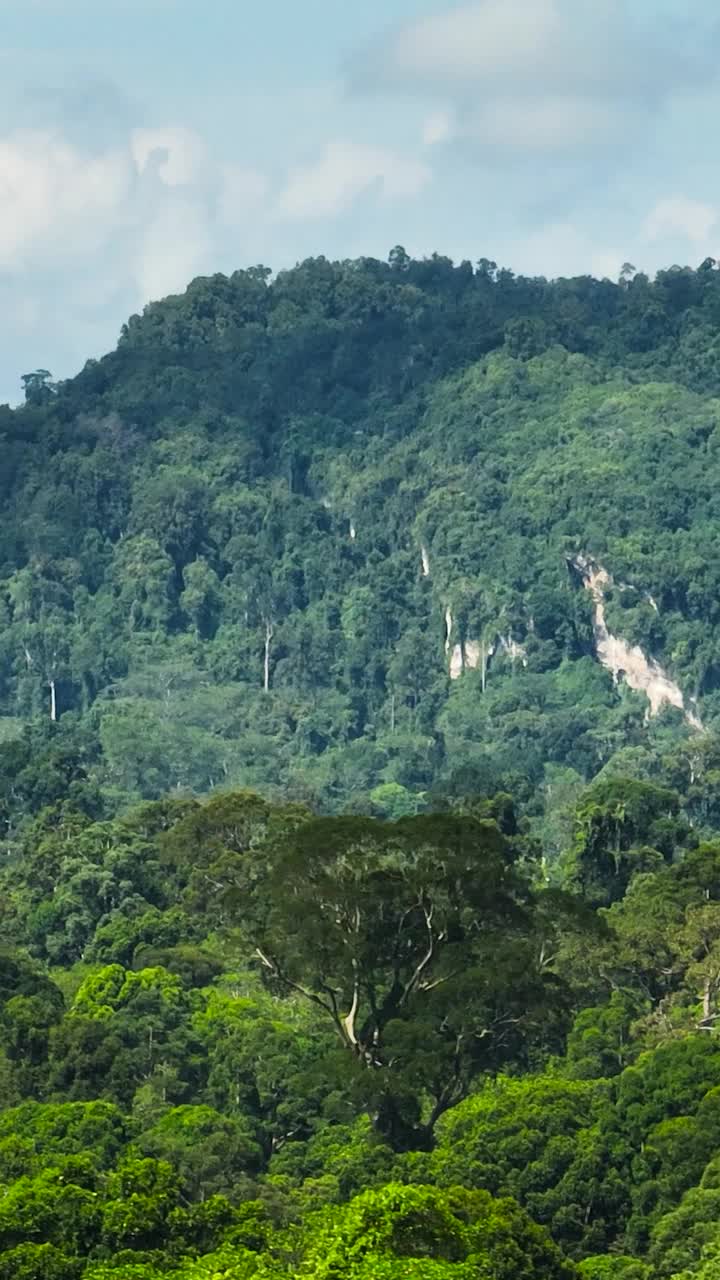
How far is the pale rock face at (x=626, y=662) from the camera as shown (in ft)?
451

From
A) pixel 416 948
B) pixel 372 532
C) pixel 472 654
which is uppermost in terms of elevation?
pixel 372 532

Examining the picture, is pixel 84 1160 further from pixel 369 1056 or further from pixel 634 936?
pixel 634 936

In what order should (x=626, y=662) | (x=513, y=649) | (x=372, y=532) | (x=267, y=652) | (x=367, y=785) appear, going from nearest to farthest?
(x=367, y=785), (x=626, y=662), (x=513, y=649), (x=267, y=652), (x=372, y=532)

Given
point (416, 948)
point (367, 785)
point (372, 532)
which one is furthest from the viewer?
point (372, 532)

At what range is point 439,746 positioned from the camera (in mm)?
133500

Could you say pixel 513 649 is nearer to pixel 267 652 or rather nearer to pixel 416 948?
pixel 267 652

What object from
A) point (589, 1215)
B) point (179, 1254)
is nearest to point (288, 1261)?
point (179, 1254)

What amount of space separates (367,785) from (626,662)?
17063 millimetres

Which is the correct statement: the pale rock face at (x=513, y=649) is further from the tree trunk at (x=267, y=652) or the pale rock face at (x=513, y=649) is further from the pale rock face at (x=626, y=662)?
the tree trunk at (x=267, y=652)

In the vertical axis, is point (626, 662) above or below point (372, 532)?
below

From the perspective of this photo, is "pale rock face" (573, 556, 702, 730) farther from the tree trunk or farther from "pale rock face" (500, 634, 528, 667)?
the tree trunk

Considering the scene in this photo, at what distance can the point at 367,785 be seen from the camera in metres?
128

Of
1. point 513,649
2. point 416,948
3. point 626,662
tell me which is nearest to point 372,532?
point 513,649

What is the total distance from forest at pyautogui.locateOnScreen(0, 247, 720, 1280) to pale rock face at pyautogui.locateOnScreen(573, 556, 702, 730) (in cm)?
19
